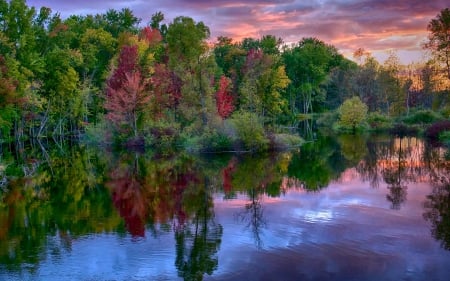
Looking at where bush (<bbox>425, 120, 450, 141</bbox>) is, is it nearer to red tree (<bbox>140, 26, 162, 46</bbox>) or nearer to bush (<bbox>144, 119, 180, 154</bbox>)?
bush (<bbox>144, 119, 180, 154</bbox>)

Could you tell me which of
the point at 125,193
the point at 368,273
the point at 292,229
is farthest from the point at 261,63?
the point at 368,273

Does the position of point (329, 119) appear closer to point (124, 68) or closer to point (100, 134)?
point (124, 68)

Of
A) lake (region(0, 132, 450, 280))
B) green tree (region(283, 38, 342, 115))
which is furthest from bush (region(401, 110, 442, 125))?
green tree (region(283, 38, 342, 115))

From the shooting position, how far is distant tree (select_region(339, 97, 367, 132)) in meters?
65.5

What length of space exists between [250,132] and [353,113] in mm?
29925

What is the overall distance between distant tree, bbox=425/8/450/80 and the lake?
934 inches

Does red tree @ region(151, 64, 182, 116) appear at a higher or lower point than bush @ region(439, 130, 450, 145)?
higher

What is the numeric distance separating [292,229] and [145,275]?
21.6 feet

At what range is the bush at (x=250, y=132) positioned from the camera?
133 feet

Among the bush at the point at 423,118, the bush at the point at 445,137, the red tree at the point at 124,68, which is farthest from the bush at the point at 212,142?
the bush at the point at 423,118

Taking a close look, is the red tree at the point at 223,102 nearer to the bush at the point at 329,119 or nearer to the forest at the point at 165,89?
the forest at the point at 165,89

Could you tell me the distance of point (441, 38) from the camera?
5469 cm

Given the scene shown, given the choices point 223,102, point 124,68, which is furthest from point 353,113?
point 124,68

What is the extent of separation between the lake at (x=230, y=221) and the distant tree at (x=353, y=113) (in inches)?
1176
